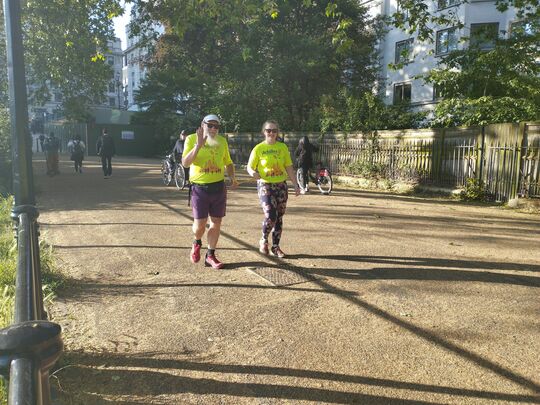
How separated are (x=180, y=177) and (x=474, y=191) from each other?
844 centimetres

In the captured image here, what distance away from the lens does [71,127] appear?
1705 inches

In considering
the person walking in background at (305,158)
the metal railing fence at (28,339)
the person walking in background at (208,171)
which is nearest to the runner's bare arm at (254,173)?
the person walking in background at (208,171)

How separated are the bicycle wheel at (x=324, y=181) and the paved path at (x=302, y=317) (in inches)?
232

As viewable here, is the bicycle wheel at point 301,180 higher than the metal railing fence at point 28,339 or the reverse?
the reverse

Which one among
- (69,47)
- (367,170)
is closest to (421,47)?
(367,170)

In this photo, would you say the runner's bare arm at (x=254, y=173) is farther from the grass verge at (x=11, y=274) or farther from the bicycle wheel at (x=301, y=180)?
the bicycle wheel at (x=301, y=180)

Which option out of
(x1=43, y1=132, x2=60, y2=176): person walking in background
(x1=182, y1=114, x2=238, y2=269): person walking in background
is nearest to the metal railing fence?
(x1=182, y1=114, x2=238, y2=269): person walking in background

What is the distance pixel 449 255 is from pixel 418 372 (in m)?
3.79

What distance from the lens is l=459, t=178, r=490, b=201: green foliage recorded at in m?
12.9

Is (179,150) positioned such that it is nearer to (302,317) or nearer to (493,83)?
(493,83)

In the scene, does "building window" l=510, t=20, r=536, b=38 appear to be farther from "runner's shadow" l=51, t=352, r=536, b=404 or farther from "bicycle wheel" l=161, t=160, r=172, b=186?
"runner's shadow" l=51, t=352, r=536, b=404

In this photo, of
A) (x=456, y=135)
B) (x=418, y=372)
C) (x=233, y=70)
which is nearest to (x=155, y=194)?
(x=456, y=135)

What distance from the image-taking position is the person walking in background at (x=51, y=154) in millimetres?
19031

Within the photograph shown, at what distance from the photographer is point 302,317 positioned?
14.0ft
